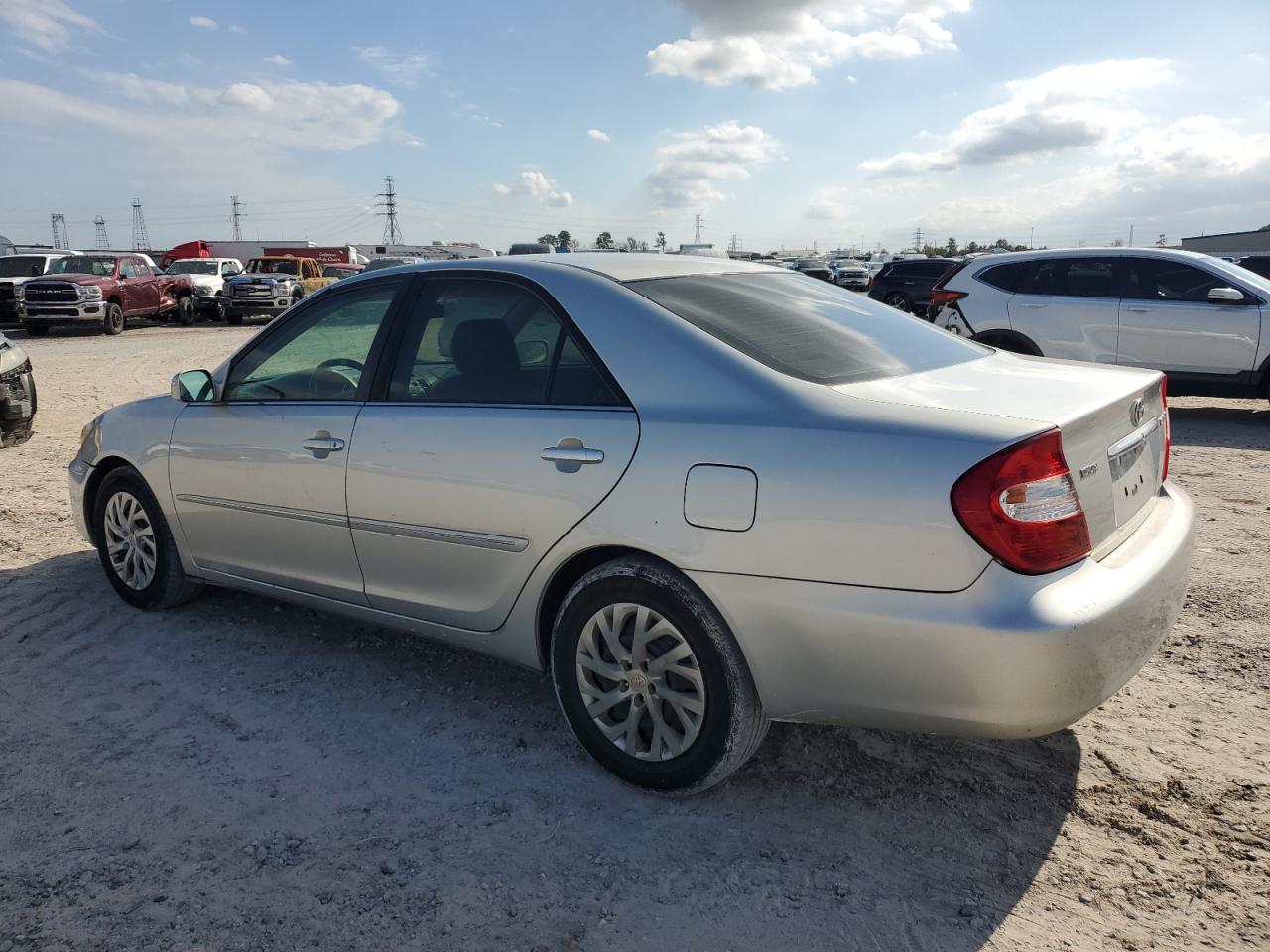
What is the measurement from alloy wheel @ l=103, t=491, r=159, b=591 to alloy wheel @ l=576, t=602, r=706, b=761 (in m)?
2.61

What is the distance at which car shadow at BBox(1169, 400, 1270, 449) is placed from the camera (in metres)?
8.72

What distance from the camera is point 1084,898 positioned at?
256 centimetres

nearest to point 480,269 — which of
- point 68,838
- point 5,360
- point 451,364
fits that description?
point 451,364

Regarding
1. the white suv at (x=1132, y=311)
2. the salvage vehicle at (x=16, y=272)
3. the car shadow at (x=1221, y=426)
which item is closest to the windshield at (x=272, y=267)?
the salvage vehicle at (x=16, y=272)

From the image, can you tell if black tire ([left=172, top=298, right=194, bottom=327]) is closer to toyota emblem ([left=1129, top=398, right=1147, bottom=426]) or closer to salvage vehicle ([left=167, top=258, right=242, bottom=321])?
salvage vehicle ([left=167, top=258, right=242, bottom=321])

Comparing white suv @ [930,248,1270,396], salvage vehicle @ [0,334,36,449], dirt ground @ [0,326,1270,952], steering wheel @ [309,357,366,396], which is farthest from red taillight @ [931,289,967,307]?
salvage vehicle @ [0,334,36,449]

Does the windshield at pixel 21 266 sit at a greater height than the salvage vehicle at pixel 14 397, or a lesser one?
greater

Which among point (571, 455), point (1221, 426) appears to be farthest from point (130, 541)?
point (1221, 426)

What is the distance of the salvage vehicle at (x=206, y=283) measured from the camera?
2742 cm

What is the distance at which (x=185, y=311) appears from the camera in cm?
2683

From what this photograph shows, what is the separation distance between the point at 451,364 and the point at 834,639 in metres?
1.76

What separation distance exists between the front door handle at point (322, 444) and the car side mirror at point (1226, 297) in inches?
348

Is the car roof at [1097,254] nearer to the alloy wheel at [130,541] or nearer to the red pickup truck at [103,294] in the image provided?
the alloy wheel at [130,541]

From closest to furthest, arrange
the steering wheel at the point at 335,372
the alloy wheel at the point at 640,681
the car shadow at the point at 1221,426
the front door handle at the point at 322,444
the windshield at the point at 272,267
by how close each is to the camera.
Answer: the alloy wheel at the point at 640,681, the front door handle at the point at 322,444, the steering wheel at the point at 335,372, the car shadow at the point at 1221,426, the windshield at the point at 272,267
